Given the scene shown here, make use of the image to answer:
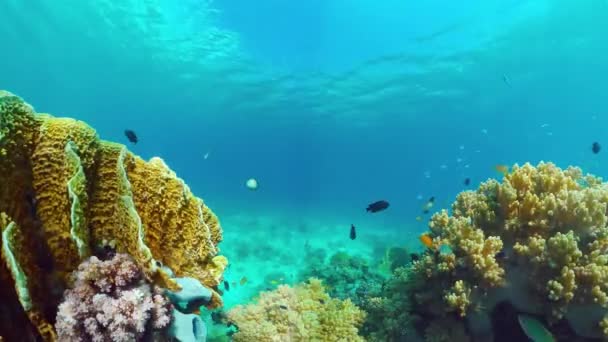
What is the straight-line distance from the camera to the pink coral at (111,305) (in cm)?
191

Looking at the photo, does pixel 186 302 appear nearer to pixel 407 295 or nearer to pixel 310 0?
pixel 407 295

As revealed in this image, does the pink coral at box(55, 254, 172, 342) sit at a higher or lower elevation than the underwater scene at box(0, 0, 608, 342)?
lower

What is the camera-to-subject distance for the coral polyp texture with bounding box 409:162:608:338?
12.3ft

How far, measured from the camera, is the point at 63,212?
2191 mm

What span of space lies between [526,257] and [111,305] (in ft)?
12.8

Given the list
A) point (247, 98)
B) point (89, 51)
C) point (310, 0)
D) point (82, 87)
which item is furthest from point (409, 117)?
point (82, 87)

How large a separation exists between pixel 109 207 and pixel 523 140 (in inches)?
3565

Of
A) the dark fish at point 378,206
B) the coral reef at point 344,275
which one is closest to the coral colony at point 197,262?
the dark fish at point 378,206

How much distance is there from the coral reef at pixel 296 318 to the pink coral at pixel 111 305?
2470 millimetres

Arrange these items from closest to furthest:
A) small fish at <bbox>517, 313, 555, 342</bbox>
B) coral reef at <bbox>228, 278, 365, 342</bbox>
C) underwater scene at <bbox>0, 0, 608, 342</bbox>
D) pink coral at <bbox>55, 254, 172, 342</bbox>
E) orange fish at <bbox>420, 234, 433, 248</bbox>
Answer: pink coral at <bbox>55, 254, 172, 342</bbox>
underwater scene at <bbox>0, 0, 608, 342</bbox>
small fish at <bbox>517, 313, 555, 342</bbox>
coral reef at <bbox>228, 278, 365, 342</bbox>
orange fish at <bbox>420, 234, 433, 248</bbox>

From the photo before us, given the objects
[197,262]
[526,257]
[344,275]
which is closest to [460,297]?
[526,257]

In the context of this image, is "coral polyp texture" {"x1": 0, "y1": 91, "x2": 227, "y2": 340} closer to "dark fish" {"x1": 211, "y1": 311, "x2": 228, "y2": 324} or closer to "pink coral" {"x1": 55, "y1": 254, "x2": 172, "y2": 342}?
"pink coral" {"x1": 55, "y1": 254, "x2": 172, "y2": 342}

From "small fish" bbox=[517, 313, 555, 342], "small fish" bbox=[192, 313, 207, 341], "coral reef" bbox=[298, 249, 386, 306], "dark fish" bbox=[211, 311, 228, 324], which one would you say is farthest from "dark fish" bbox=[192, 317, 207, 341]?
"coral reef" bbox=[298, 249, 386, 306]

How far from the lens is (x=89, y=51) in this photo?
40.2 m
